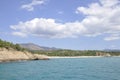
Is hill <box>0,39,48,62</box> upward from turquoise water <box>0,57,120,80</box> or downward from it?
upward

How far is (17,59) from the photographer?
6393 inches

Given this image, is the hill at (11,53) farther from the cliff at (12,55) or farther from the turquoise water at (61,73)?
the turquoise water at (61,73)

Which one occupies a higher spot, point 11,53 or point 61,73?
point 11,53

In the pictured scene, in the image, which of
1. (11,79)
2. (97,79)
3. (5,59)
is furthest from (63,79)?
(5,59)

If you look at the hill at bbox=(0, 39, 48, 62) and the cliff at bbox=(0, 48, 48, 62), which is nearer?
the cliff at bbox=(0, 48, 48, 62)

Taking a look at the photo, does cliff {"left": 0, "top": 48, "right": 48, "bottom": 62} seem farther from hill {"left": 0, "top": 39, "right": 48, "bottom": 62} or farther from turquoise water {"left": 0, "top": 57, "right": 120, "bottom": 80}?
turquoise water {"left": 0, "top": 57, "right": 120, "bottom": 80}

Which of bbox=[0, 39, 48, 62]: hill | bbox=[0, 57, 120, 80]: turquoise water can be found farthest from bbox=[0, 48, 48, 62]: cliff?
bbox=[0, 57, 120, 80]: turquoise water

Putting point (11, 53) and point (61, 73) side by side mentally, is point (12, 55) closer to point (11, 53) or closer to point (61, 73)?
point (11, 53)

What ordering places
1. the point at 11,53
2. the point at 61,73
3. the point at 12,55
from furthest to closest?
the point at 12,55
the point at 11,53
the point at 61,73

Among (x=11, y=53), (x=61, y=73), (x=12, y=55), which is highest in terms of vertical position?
(x=11, y=53)

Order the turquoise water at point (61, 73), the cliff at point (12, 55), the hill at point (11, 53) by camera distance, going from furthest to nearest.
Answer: the hill at point (11, 53), the cliff at point (12, 55), the turquoise water at point (61, 73)

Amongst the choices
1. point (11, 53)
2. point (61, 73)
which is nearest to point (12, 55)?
point (11, 53)

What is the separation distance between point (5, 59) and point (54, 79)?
98615 millimetres

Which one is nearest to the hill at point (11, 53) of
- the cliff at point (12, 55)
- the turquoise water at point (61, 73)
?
the cliff at point (12, 55)
